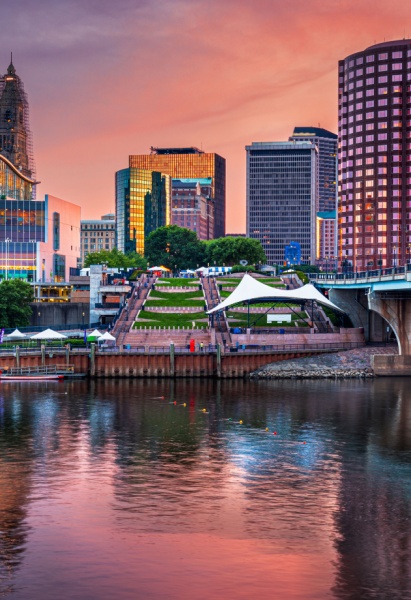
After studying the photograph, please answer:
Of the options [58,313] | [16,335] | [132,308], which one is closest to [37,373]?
[16,335]

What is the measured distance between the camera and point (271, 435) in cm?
6975

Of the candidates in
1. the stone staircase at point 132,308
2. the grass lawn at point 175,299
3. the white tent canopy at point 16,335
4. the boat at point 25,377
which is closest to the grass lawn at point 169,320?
the stone staircase at point 132,308

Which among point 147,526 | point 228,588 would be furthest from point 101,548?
point 228,588

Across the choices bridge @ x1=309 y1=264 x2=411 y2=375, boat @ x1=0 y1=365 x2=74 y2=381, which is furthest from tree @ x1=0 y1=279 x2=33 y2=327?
bridge @ x1=309 y1=264 x2=411 y2=375

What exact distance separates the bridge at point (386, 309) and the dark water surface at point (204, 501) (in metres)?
24.8

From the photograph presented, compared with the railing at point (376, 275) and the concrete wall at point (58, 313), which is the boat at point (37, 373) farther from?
the concrete wall at point (58, 313)

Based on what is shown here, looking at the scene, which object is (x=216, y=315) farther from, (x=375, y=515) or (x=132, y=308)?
(x=375, y=515)

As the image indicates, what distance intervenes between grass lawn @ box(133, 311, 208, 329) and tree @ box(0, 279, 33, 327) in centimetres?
2295

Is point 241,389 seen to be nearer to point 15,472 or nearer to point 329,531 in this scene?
point 15,472

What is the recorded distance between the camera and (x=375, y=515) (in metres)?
46.2

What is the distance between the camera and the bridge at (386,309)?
4268 inches

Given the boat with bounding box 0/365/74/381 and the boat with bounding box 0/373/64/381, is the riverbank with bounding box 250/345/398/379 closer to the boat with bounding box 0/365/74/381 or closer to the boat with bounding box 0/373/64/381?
the boat with bounding box 0/365/74/381

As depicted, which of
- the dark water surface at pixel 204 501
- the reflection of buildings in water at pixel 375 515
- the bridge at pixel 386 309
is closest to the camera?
the reflection of buildings in water at pixel 375 515

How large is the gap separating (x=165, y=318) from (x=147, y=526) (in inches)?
3402
